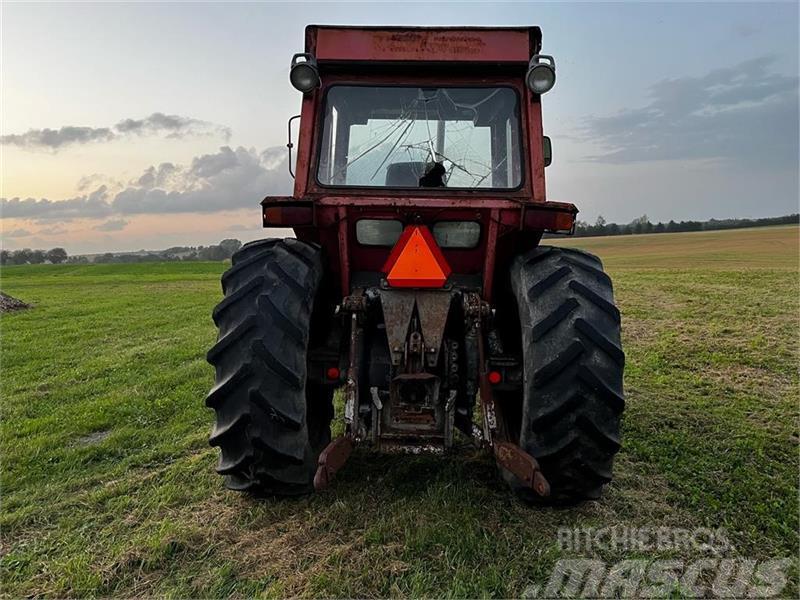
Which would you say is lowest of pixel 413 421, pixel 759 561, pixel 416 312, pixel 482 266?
pixel 759 561

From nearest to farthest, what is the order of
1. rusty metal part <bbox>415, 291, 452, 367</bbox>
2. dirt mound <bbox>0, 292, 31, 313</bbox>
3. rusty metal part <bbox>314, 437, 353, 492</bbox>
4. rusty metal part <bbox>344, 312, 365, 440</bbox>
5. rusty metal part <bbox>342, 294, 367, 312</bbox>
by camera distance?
1. rusty metal part <bbox>314, 437, 353, 492</bbox>
2. rusty metal part <bbox>344, 312, 365, 440</bbox>
3. rusty metal part <bbox>415, 291, 452, 367</bbox>
4. rusty metal part <bbox>342, 294, 367, 312</bbox>
5. dirt mound <bbox>0, 292, 31, 313</bbox>

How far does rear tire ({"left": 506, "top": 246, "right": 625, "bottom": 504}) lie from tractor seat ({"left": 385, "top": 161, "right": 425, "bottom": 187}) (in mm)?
1093

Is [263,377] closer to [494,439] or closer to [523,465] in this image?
[494,439]

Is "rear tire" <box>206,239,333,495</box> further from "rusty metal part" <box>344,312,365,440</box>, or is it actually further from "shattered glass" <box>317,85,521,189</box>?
"shattered glass" <box>317,85,521,189</box>

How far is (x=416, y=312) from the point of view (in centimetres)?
325

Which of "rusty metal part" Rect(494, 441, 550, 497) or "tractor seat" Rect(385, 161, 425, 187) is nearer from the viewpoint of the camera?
"rusty metal part" Rect(494, 441, 550, 497)

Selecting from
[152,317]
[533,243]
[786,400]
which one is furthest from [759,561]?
[152,317]

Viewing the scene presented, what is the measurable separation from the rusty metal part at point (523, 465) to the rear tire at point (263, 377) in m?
0.99

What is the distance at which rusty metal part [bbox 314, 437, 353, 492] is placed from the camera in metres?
2.83

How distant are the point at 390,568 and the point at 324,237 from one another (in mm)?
1812

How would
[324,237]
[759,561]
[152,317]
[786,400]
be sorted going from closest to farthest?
[759,561] → [324,237] → [786,400] → [152,317]

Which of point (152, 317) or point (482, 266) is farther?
point (152, 317)

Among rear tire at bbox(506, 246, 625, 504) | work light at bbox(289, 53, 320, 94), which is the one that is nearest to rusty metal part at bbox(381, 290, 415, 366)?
rear tire at bbox(506, 246, 625, 504)

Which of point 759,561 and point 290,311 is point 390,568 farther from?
point 759,561
